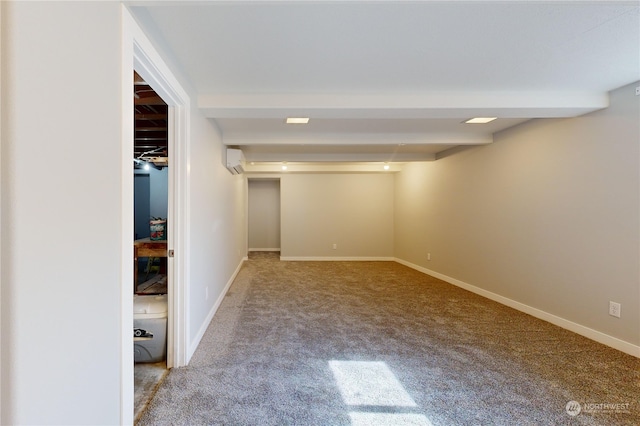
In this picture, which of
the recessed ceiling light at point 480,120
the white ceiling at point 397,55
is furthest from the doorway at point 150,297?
the recessed ceiling light at point 480,120

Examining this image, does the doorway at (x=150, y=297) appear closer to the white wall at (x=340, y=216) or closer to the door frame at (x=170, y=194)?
the door frame at (x=170, y=194)

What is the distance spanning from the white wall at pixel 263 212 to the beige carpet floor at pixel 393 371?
4.28 metres

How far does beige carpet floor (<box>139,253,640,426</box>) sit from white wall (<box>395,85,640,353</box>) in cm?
35

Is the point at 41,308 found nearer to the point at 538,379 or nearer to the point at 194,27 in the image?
the point at 194,27

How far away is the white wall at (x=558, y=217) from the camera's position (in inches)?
87.2

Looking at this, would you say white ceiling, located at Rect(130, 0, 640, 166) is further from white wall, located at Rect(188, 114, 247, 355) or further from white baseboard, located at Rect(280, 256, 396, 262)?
white baseboard, located at Rect(280, 256, 396, 262)

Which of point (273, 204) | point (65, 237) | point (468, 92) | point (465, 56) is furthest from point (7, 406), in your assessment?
point (273, 204)

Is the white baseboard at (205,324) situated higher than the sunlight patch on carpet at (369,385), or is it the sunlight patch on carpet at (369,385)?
the white baseboard at (205,324)

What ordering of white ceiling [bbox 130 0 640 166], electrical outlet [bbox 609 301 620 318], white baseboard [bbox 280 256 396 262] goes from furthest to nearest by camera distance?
white baseboard [bbox 280 256 396 262] < electrical outlet [bbox 609 301 620 318] < white ceiling [bbox 130 0 640 166]

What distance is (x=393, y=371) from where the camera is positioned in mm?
1944

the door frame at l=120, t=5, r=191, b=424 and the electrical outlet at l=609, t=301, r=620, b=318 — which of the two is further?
the electrical outlet at l=609, t=301, r=620, b=318

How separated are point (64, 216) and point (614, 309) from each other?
376 cm

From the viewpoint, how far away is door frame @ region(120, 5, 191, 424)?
114 centimetres

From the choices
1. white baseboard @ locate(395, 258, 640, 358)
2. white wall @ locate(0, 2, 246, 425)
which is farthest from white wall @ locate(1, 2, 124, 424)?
white baseboard @ locate(395, 258, 640, 358)
